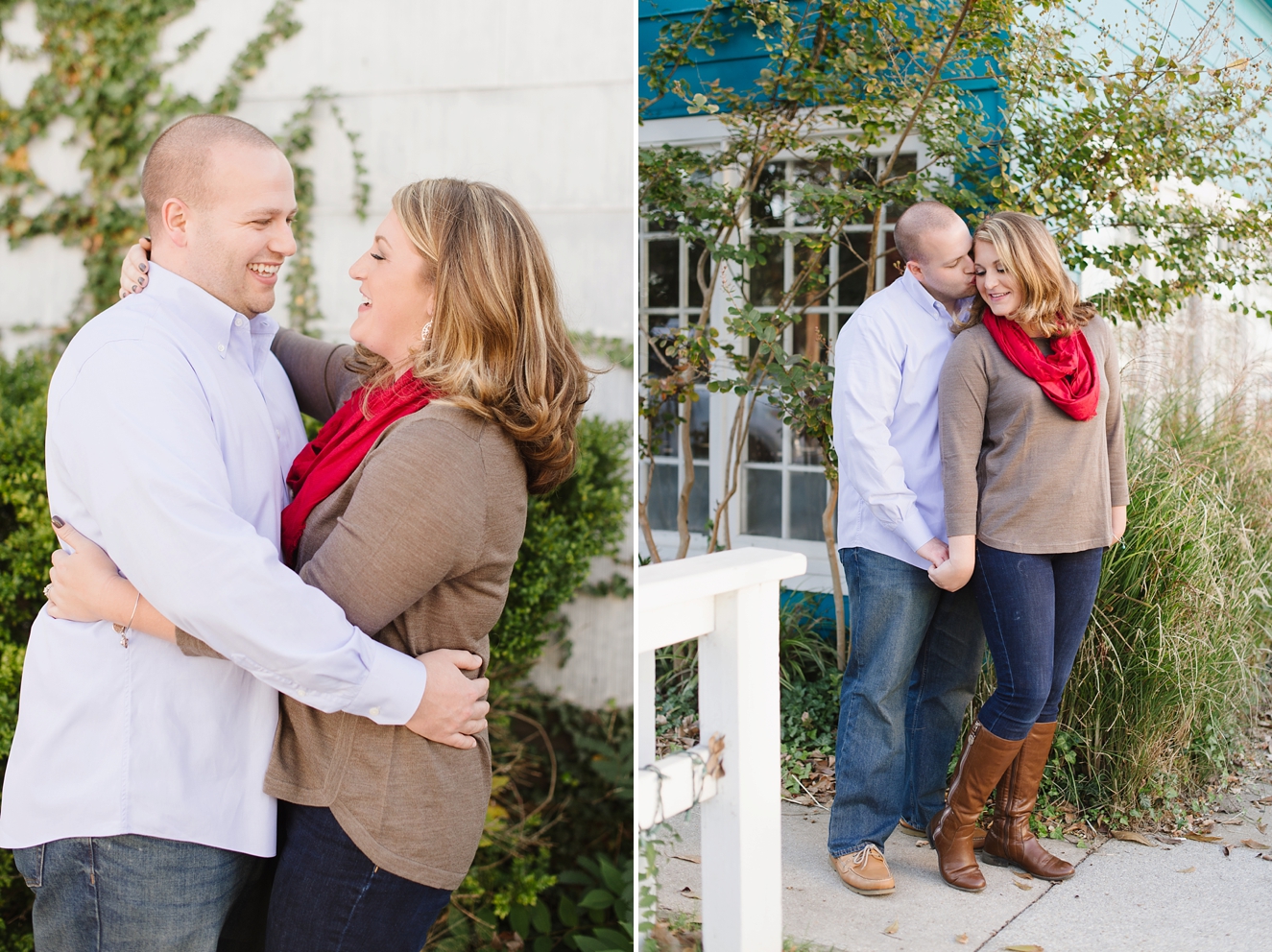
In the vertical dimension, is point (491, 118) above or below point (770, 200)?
above

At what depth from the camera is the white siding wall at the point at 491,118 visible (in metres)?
4.08

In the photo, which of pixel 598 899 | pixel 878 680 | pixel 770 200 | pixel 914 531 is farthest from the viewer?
pixel 770 200

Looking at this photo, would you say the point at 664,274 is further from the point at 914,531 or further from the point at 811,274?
the point at 914,531

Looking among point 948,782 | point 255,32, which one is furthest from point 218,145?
point 948,782

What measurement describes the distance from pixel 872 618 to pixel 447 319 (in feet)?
6.16

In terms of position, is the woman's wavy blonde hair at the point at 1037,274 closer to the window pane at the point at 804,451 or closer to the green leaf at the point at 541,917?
the window pane at the point at 804,451

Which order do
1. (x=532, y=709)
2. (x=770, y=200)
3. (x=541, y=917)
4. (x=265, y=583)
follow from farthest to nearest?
(x=770, y=200)
(x=532, y=709)
(x=541, y=917)
(x=265, y=583)

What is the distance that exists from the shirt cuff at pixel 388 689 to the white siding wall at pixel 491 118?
2.30 meters

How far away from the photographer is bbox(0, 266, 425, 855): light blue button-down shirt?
1.74 meters

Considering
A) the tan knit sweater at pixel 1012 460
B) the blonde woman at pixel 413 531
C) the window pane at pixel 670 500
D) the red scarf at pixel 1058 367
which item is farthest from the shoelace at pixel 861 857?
the window pane at pixel 670 500

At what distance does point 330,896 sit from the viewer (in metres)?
1.93

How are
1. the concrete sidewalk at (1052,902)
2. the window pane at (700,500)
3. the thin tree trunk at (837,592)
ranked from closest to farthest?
the concrete sidewalk at (1052,902)
the thin tree trunk at (837,592)
the window pane at (700,500)

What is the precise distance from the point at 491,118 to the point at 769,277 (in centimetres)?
192

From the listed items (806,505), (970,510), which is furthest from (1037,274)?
(806,505)
